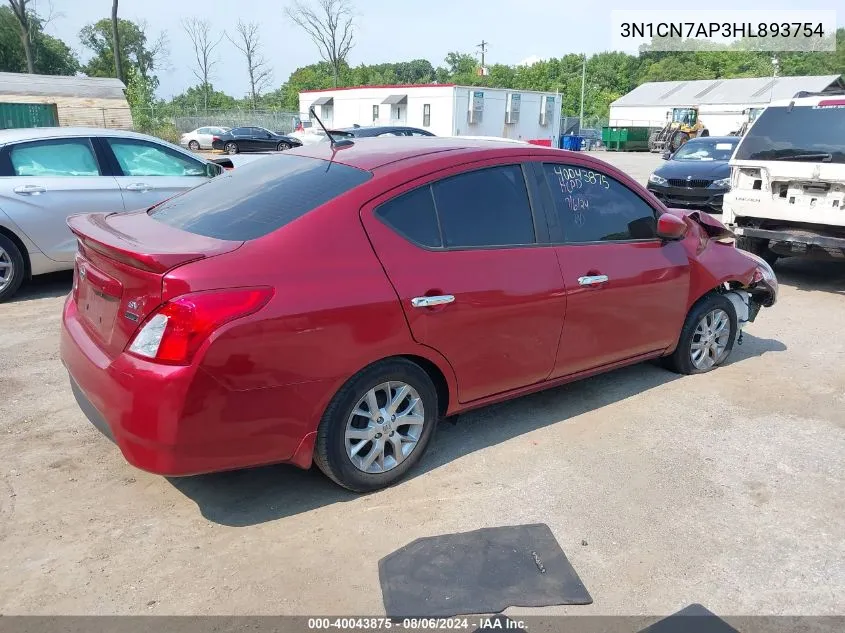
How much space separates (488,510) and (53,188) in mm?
5532

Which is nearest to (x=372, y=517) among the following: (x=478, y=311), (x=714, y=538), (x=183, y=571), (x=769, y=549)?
(x=183, y=571)

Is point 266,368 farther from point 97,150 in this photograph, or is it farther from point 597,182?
point 97,150

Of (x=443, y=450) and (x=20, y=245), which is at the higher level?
(x=20, y=245)

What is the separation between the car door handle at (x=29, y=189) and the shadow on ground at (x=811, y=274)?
26.7ft

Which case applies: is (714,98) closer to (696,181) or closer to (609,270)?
(696,181)

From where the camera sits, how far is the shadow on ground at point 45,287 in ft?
22.9

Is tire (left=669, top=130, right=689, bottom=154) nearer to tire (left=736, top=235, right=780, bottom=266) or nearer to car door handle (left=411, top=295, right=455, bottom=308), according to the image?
tire (left=736, top=235, right=780, bottom=266)

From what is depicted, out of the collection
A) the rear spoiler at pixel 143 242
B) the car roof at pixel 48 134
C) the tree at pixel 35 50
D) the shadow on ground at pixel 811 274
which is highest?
the tree at pixel 35 50

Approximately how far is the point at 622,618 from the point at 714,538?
78cm

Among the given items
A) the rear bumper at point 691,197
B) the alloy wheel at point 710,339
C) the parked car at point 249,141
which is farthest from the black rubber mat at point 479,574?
the parked car at point 249,141

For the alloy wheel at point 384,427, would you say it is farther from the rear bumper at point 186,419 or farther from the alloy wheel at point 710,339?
the alloy wheel at point 710,339

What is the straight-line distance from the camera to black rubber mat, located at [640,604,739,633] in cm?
266

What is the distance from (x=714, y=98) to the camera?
2549 inches

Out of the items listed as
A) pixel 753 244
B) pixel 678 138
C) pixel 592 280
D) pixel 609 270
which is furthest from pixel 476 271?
pixel 678 138
